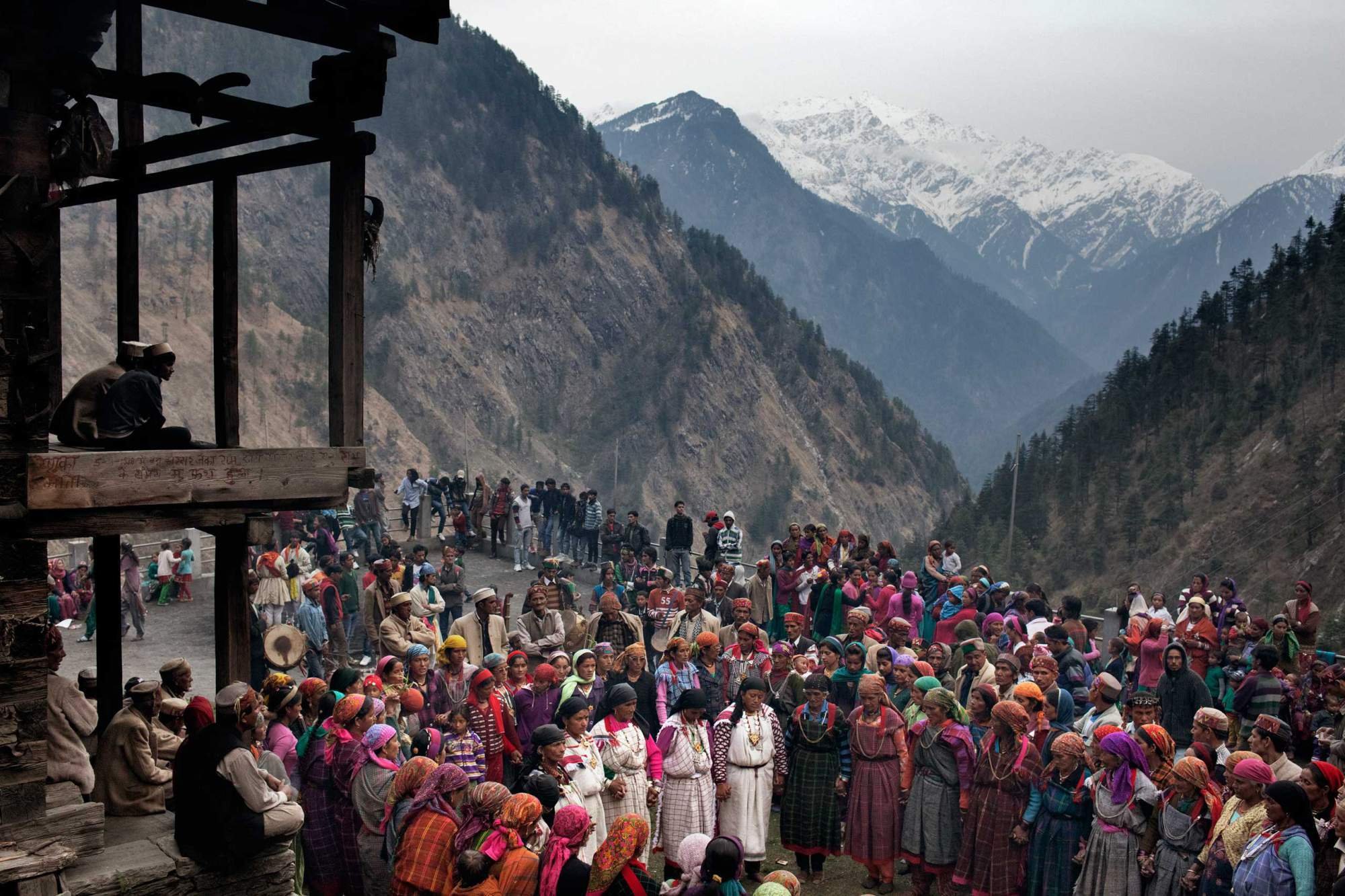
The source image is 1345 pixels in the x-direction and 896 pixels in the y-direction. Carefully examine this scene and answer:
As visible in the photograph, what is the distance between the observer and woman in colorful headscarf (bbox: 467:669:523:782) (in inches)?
332

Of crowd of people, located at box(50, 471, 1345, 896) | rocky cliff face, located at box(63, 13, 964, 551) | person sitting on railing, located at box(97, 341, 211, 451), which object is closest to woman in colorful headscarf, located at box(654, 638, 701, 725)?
crowd of people, located at box(50, 471, 1345, 896)

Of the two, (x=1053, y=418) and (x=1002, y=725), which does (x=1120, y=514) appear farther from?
(x=1053, y=418)

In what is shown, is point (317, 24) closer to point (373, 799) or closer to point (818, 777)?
point (373, 799)

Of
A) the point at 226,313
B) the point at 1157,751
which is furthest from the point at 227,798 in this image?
the point at 1157,751

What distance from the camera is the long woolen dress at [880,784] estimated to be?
8.55 metres

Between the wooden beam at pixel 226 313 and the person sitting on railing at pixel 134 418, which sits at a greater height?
the wooden beam at pixel 226 313

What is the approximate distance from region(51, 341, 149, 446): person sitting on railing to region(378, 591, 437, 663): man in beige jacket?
15.6ft

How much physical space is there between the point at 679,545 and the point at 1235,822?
12628 millimetres

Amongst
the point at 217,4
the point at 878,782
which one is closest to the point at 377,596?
the point at 878,782

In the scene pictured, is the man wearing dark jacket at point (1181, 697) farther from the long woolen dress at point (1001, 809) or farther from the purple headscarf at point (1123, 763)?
the purple headscarf at point (1123, 763)

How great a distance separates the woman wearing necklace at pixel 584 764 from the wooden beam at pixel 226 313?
9.29 ft

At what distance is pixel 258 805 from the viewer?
18.4 feet

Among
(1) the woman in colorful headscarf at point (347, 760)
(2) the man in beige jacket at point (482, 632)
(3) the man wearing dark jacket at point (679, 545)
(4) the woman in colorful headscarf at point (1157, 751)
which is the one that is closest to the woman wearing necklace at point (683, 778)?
(1) the woman in colorful headscarf at point (347, 760)

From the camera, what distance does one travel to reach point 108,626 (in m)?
6.86
